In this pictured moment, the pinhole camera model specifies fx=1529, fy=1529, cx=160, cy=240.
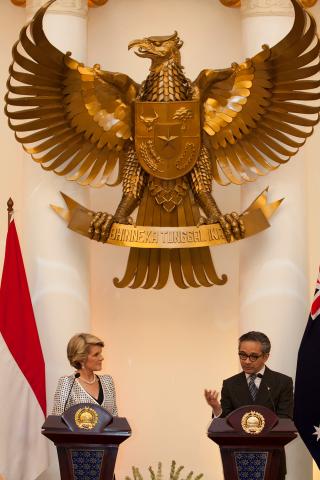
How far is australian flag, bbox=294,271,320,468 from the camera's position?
9141mm

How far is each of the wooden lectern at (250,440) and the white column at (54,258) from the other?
225cm

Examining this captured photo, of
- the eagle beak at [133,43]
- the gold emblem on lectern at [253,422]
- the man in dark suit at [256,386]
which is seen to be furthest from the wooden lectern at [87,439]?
the eagle beak at [133,43]

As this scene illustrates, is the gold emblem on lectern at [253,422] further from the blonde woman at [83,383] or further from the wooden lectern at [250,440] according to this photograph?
the blonde woman at [83,383]

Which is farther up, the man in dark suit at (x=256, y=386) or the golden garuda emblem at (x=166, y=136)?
the golden garuda emblem at (x=166, y=136)

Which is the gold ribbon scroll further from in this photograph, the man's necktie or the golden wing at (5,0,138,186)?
the man's necktie

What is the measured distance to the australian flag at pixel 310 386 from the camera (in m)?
9.14

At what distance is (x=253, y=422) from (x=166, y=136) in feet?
8.48

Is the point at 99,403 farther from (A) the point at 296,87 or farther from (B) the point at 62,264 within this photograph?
(A) the point at 296,87

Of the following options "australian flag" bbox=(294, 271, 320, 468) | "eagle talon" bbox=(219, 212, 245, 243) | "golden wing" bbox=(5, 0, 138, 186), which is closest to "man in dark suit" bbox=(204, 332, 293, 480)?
"australian flag" bbox=(294, 271, 320, 468)

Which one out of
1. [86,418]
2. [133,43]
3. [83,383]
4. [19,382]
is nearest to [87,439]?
[86,418]

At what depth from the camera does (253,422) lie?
24.9 feet

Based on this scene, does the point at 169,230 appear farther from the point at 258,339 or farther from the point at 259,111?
the point at 258,339

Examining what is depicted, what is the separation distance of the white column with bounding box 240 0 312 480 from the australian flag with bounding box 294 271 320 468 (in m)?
0.30

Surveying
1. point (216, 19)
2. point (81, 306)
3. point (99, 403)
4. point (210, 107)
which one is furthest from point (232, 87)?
point (99, 403)
